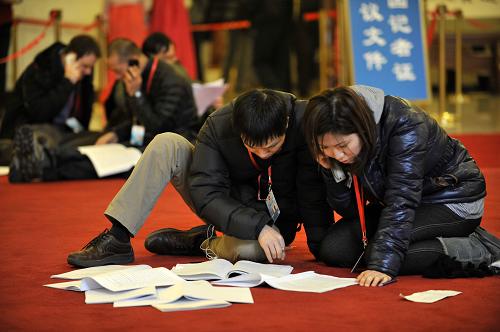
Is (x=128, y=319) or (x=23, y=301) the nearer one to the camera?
(x=128, y=319)

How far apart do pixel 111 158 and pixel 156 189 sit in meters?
2.72

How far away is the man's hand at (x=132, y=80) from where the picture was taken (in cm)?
524

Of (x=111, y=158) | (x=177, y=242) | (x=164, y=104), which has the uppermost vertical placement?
(x=164, y=104)

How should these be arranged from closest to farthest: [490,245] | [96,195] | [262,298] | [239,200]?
[262,298] < [490,245] < [239,200] < [96,195]

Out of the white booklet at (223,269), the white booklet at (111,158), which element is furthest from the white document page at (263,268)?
the white booklet at (111,158)

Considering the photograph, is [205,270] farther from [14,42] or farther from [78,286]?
[14,42]

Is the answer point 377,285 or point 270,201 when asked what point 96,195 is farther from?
point 377,285

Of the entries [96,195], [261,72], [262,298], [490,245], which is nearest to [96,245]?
[262,298]

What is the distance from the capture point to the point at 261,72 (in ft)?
34.0

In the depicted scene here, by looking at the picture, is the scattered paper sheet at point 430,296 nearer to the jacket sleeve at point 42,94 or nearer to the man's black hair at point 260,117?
the man's black hair at point 260,117

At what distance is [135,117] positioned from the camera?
5.60m

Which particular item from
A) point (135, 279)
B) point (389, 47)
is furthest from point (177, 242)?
point (389, 47)

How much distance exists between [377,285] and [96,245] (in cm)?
94

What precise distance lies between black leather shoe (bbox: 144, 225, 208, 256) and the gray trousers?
4.9 inches
